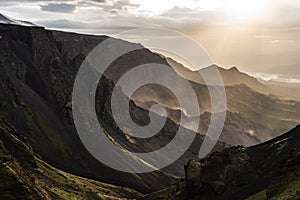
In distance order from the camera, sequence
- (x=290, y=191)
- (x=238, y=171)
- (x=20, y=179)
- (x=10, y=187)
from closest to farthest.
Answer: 1. (x=290, y=191)
2. (x=10, y=187)
3. (x=20, y=179)
4. (x=238, y=171)

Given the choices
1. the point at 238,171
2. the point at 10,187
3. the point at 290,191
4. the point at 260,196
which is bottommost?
the point at 10,187

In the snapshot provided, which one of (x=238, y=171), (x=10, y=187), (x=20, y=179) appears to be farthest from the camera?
(x=238, y=171)

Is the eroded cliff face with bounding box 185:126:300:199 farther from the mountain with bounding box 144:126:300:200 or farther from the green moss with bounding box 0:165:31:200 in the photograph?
the green moss with bounding box 0:165:31:200

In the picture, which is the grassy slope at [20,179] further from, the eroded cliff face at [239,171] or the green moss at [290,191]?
the green moss at [290,191]

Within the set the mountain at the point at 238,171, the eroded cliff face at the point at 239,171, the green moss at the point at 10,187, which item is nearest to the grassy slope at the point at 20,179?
the green moss at the point at 10,187

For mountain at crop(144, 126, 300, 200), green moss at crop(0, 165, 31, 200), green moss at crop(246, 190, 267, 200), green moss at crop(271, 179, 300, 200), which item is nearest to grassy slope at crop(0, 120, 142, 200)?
green moss at crop(0, 165, 31, 200)

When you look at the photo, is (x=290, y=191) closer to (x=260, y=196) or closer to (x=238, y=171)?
(x=260, y=196)

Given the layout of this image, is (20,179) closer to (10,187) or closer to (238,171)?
(10,187)

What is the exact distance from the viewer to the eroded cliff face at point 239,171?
11446 cm

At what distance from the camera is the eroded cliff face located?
114 metres

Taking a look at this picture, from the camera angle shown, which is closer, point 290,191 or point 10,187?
point 290,191

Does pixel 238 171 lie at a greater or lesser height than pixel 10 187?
greater

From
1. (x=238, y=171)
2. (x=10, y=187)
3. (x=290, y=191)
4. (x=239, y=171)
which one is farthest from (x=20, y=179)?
(x=290, y=191)

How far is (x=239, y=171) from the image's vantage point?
4921 inches
